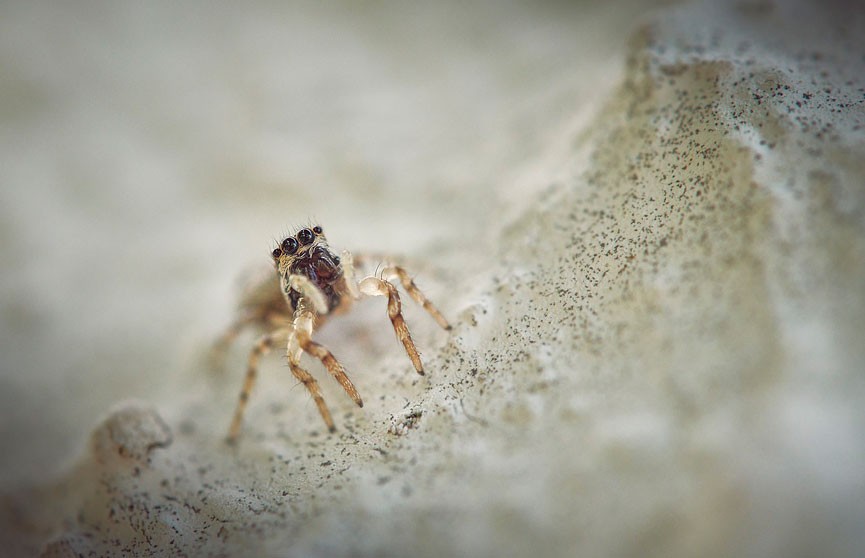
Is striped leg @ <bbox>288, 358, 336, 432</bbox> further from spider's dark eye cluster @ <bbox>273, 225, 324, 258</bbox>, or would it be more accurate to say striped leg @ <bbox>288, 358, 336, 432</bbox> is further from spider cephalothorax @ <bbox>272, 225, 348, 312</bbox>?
spider's dark eye cluster @ <bbox>273, 225, 324, 258</bbox>

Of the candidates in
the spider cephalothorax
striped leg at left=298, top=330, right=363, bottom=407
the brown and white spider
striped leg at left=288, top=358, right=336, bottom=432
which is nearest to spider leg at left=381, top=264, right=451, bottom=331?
the brown and white spider

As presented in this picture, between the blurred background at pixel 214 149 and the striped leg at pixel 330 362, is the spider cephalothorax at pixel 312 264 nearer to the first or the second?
the striped leg at pixel 330 362

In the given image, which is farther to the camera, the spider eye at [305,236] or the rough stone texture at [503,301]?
the spider eye at [305,236]

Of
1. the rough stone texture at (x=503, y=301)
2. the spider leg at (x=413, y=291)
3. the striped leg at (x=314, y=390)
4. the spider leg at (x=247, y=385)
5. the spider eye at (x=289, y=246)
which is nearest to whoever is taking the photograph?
the rough stone texture at (x=503, y=301)

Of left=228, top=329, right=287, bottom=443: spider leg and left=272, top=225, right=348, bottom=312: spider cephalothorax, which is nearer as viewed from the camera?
left=228, top=329, right=287, bottom=443: spider leg

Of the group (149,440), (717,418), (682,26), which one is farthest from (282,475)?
(682,26)

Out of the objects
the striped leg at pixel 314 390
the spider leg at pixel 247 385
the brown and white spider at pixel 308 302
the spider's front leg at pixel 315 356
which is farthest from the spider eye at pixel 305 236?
the striped leg at pixel 314 390
